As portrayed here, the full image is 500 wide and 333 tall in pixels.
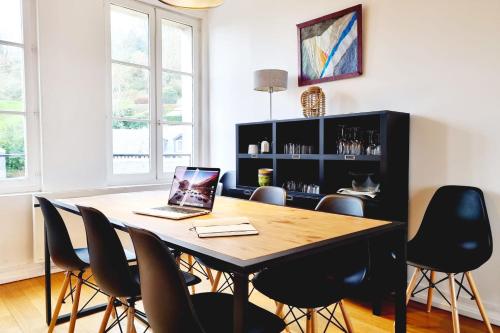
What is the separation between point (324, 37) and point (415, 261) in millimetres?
2162

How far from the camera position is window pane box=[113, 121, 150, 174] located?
168 inches

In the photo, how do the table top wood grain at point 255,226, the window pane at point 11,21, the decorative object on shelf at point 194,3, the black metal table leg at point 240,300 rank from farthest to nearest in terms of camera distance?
1. the window pane at point 11,21
2. the decorative object on shelf at point 194,3
3. the table top wood grain at point 255,226
4. the black metal table leg at point 240,300

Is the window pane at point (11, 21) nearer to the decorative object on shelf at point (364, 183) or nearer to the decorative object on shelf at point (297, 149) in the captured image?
the decorative object on shelf at point (297, 149)

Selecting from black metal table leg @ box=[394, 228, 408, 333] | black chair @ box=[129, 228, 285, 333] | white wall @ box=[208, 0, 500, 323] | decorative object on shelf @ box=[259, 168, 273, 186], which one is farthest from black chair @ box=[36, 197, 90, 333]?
white wall @ box=[208, 0, 500, 323]

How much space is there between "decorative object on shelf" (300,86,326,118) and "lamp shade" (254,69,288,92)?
308 mm

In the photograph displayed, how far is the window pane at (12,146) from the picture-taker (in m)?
3.53

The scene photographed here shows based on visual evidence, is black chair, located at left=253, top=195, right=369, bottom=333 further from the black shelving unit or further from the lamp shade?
the lamp shade

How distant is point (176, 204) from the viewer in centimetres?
229

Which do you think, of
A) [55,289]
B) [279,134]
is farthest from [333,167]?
[55,289]

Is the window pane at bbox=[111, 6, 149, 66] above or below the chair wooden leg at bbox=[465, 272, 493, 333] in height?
above

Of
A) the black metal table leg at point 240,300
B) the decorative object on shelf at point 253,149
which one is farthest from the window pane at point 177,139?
the black metal table leg at point 240,300

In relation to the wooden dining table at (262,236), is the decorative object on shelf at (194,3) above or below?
above

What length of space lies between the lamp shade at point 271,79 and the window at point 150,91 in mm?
1415

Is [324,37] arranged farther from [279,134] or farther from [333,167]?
[333,167]
